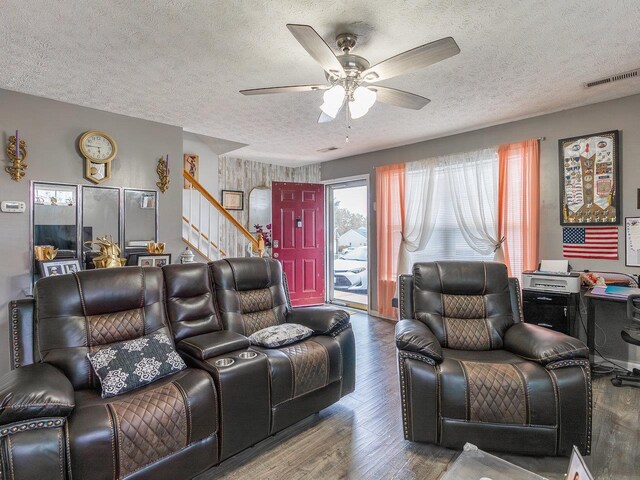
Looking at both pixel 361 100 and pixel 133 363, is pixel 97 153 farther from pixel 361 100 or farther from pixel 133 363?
pixel 361 100

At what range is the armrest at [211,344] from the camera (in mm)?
2043

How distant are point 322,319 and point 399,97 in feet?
5.54

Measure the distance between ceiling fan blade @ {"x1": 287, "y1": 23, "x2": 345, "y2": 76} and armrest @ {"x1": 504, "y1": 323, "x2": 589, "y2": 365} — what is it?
81.3 inches

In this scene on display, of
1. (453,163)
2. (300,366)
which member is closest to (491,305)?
(300,366)

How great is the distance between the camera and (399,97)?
89.4 inches

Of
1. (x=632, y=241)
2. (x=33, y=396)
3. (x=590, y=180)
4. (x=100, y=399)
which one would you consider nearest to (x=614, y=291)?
(x=632, y=241)

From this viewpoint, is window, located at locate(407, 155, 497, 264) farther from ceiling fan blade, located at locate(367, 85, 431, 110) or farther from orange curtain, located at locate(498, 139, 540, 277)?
ceiling fan blade, located at locate(367, 85, 431, 110)

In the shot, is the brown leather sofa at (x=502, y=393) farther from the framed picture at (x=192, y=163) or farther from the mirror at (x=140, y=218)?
the framed picture at (x=192, y=163)

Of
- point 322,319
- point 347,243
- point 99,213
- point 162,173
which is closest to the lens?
point 322,319

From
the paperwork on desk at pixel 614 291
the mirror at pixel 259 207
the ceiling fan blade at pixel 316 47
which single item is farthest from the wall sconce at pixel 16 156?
the paperwork on desk at pixel 614 291

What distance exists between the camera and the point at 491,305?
2.60m

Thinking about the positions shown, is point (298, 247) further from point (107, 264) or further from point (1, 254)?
point (1, 254)

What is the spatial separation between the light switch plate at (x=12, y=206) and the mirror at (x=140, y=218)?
856 millimetres

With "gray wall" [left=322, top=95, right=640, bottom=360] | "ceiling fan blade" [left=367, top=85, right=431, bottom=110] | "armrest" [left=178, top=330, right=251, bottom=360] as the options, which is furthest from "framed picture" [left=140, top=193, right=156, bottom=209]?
"gray wall" [left=322, top=95, right=640, bottom=360]
